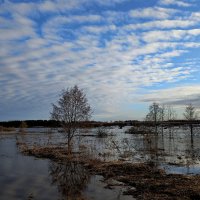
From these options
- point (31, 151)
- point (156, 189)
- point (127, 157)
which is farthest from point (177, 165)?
point (31, 151)

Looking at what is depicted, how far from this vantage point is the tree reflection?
51.9 ft

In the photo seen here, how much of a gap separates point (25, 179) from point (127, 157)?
11421 mm

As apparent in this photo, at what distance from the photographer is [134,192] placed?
623 inches

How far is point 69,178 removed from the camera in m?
20.1

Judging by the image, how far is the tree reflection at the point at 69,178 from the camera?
51.9 ft

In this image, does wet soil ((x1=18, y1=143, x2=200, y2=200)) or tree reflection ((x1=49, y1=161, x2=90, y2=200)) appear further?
tree reflection ((x1=49, y1=161, x2=90, y2=200))

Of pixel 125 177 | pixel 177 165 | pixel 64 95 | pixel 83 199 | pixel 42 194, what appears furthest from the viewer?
pixel 64 95

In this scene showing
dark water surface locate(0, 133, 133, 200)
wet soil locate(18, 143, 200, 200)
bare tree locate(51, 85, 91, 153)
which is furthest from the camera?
bare tree locate(51, 85, 91, 153)

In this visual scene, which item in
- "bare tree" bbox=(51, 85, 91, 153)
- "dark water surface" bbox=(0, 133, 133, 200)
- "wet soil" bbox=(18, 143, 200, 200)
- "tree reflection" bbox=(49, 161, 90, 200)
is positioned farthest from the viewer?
"bare tree" bbox=(51, 85, 91, 153)

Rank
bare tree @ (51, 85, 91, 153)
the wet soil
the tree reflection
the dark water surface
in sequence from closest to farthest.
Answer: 1. the wet soil
2. the dark water surface
3. the tree reflection
4. bare tree @ (51, 85, 91, 153)

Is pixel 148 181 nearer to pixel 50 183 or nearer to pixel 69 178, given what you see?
pixel 69 178

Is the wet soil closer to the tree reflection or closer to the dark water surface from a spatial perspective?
the dark water surface

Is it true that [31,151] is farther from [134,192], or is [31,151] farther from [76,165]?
[134,192]

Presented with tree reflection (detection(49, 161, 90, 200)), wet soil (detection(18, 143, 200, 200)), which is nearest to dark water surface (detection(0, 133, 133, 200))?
A: tree reflection (detection(49, 161, 90, 200))
